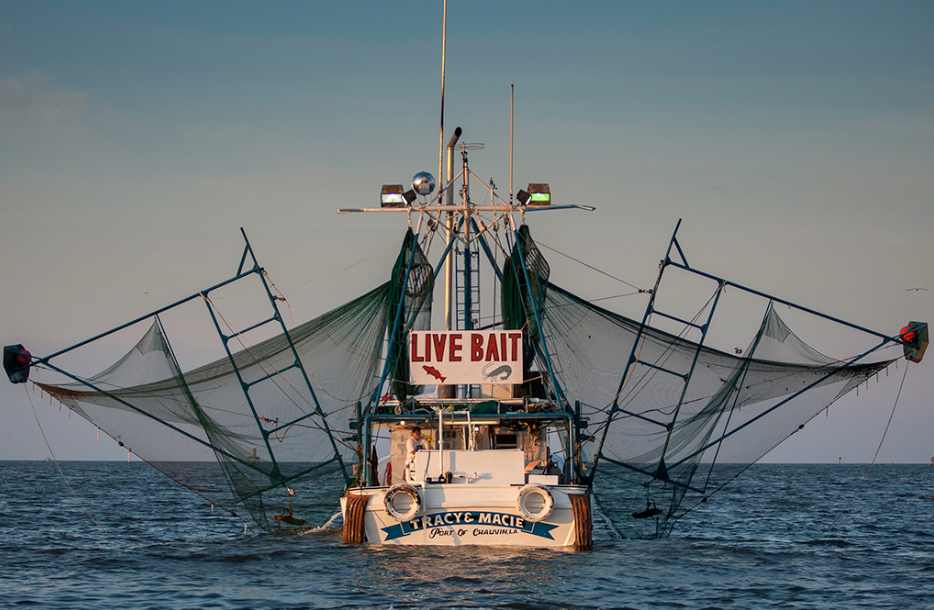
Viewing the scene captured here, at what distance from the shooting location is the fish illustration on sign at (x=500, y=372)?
1989 cm

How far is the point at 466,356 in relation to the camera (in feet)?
65.5

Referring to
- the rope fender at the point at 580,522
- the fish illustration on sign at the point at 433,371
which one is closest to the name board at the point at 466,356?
the fish illustration on sign at the point at 433,371

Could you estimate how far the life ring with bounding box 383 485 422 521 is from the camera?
16994 millimetres

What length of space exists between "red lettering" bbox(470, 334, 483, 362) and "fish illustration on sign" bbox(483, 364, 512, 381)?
0.96ft

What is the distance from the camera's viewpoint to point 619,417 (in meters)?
20.6

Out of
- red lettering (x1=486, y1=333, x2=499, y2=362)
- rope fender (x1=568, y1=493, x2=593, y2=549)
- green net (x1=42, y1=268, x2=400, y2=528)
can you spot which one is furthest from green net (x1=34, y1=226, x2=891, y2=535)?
rope fender (x1=568, y1=493, x2=593, y2=549)

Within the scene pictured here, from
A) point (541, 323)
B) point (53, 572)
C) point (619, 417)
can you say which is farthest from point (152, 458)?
point (619, 417)

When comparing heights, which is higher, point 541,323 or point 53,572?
point 541,323

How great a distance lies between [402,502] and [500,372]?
4016 mm

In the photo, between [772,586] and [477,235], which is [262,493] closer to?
[477,235]

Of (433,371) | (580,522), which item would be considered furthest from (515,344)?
(580,522)

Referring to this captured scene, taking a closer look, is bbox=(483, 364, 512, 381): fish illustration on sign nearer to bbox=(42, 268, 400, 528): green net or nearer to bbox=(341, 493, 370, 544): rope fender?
bbox=(42, 268, 400, 528): green net

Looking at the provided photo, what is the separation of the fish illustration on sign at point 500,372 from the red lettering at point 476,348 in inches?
11.5

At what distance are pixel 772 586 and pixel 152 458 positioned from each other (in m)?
12.7
